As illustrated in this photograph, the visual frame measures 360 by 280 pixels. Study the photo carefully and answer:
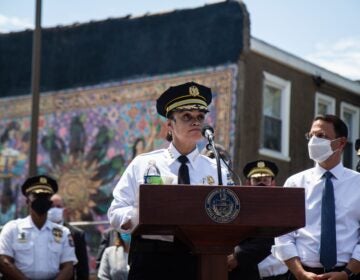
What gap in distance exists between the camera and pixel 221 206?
4.79 meters

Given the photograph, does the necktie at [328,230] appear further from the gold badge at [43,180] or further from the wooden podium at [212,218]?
the gold badge at [43,180]

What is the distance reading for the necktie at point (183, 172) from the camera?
5746 mm

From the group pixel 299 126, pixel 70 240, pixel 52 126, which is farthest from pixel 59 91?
pixel 70 240

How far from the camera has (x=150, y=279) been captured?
5.62 metres

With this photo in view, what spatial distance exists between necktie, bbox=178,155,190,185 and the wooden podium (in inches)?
29.3

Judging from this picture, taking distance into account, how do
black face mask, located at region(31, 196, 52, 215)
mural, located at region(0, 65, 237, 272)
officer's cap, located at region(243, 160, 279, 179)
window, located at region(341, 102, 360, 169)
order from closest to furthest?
officer's cap, located at region(243, 160, 279, 179)
black face mask, located at region(31, 196, 52, 215)
mural, located at region(0, 65, 237, 272)
window, located at region(341, 102, 360, 169)

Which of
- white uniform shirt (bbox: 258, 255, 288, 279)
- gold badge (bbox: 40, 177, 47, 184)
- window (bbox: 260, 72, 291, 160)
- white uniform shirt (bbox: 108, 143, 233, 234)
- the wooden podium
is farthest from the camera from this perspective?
window (bbox: 260, 72, 291, 160)

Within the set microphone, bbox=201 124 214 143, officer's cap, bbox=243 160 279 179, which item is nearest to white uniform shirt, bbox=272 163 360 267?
microphone, bbox=201 124 214 143

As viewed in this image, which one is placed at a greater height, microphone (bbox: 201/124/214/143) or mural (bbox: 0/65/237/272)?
mural (bbox: 0/65/237/272)

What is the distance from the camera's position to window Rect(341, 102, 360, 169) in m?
24.2

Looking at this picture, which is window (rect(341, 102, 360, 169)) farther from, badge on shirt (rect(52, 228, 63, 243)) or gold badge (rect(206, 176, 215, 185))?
gold badge (rect(206, 176, 215, 185))

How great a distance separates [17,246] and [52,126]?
43.5 ft

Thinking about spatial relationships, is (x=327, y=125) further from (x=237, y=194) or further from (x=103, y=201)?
(x=103, y=201)

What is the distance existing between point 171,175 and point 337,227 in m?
1.64
